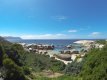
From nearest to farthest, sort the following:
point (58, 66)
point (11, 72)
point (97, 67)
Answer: point (97, 67)
point (11, 72)
point (58, 66)

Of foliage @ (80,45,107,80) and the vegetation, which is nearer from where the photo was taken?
foliage @ (80,45,107,80)

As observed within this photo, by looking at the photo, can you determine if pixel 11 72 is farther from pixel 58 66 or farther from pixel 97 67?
pixel 58 66

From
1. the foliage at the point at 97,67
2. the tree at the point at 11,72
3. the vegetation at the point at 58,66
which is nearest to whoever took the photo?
the foliage at the point at 97,67

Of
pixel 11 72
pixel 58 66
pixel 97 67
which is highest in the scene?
pixel 97 67

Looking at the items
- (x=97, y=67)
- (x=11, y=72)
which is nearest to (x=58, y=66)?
(x=11, y=72)

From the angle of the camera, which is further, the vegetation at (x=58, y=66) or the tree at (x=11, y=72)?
the tree at (x=11, y=72)

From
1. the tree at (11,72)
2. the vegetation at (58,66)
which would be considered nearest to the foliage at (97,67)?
the vegetation at (58,66)

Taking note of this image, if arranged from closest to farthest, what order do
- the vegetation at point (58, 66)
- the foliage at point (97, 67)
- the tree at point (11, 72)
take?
the foliage at point (97, 67)
the vegetation at point (58, 66)
the tree at point (11, 72)

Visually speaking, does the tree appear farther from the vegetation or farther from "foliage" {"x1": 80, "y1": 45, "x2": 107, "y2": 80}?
"foliage" {"x1": 80, "y1": 45, "x2": 107, "y2": 80}

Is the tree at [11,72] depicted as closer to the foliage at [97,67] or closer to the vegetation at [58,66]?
the vegetation at [58,66]

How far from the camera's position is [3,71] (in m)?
24.0

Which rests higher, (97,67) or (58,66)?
(97,67)

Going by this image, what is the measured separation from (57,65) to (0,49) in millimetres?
14334

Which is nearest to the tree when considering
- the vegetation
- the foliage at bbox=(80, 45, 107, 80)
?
the vegetation
